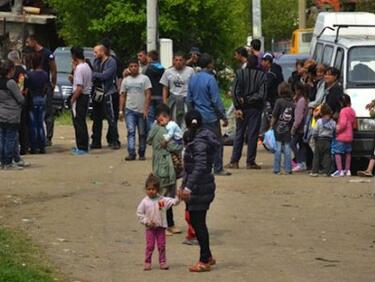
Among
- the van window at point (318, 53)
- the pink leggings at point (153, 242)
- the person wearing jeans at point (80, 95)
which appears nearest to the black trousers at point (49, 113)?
the person wearing jeans at point (80, 95)

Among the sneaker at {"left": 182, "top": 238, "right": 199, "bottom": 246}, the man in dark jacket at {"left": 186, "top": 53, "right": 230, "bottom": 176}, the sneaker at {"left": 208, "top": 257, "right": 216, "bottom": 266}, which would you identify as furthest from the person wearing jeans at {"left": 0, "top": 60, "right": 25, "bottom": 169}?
the sneaker at {"left": 208, "top": 257, "right": 216, "bottom": 266}

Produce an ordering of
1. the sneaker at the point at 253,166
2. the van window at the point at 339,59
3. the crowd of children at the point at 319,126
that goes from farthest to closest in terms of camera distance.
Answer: the van window at the point at 339,59 → the sneaker at the point at 253,166 → the crowd of children at the point at 319,126

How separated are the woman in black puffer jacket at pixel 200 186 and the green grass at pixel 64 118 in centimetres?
1601

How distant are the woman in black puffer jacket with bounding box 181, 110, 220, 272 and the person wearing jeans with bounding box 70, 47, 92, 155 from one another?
28.5 feet

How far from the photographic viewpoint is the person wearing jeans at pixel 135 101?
18141 mm

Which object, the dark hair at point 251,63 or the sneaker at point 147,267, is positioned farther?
the dark hair at point 251,63

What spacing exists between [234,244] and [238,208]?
7.57ft

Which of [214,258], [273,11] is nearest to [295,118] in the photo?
[214,258]

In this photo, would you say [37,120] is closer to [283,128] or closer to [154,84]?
[154,84]

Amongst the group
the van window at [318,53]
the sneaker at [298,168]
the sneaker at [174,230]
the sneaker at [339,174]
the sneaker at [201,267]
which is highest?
the van window at [318,53]

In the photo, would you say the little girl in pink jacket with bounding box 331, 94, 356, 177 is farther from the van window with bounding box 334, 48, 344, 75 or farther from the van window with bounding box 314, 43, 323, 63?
the van window with bounding box 314, 43, 323, 63

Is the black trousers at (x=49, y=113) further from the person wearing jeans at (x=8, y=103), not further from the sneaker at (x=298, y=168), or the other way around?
the sneaker at (x=298, y=168)

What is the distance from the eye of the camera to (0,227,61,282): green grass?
30.2 ft

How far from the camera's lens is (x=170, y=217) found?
12.3 meters
